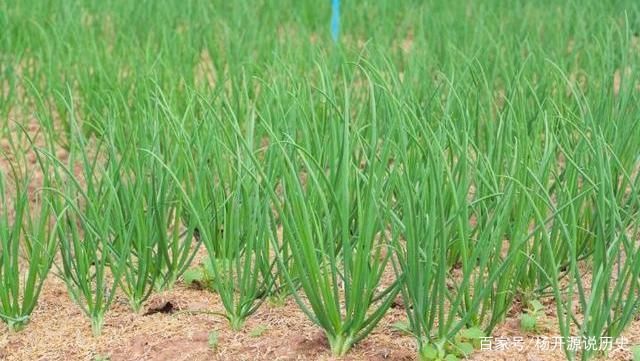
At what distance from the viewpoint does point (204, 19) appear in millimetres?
4156

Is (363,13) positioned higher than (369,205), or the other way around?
(363,13)

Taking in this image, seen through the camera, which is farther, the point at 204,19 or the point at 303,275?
the point at 204,19

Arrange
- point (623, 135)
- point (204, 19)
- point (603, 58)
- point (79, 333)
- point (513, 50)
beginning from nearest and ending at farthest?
point (79, 333) → point (623, 135) → point (603, 58) → point (513, 50) → point (204, 19)

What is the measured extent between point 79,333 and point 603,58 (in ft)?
5.28

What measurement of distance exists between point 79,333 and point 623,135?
131cm

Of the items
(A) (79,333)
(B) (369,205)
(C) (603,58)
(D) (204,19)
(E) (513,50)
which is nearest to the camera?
(B) (369,205)

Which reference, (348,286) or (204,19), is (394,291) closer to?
(348,286)

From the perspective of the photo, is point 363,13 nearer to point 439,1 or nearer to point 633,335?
point 439,1

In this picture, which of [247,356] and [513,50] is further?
[513,50]

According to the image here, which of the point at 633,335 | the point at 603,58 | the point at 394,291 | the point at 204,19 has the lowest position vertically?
the point at 633,335

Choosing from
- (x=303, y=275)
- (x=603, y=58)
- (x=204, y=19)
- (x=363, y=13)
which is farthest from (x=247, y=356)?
(x=363, y=13)

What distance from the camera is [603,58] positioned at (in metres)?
2.90

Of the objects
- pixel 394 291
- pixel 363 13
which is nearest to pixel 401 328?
pixel 394 291

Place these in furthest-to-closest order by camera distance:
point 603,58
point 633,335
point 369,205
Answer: point 603,58
point 633,335
point 369,205
